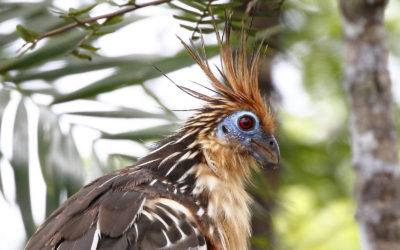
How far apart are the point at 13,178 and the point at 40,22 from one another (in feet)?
2.82

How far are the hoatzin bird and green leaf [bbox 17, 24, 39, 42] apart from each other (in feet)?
2.29

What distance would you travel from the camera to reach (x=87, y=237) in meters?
2.60

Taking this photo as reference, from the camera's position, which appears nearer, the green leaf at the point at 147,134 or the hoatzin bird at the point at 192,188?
the hoatzin bird at the point at 192,188

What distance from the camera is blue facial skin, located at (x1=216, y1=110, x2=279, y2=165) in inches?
126

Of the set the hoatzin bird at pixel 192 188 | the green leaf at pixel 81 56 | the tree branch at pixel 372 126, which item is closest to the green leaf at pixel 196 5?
the hoatzin bird at pixel 192 188

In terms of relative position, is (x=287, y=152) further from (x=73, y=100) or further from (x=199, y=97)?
(x=73, y=100)

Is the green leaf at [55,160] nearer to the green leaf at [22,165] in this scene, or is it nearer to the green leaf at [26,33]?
the green leaf at [22,165]

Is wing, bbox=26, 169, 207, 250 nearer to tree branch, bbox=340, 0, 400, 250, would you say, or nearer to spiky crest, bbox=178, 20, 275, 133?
spiky crest, bbox=178, 20, 275, 133

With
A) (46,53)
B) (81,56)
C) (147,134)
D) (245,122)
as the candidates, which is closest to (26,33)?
(81,56)

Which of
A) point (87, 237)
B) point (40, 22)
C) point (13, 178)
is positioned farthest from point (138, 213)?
point (40, 22)

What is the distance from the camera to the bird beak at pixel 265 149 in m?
3.23

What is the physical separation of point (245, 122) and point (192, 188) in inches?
18.9

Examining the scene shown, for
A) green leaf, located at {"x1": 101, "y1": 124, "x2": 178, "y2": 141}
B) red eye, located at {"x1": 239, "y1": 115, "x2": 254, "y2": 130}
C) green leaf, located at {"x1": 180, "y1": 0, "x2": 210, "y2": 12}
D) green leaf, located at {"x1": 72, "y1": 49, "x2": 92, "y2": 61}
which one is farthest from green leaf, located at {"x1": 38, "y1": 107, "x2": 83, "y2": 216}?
green leaf, located at {"x1": 180, "y1": 0, "x2": 210, "y2": 12}

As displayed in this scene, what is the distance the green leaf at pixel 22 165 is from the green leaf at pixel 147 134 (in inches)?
16.6
